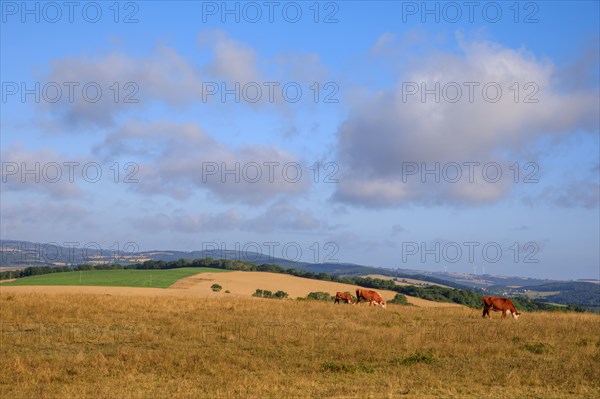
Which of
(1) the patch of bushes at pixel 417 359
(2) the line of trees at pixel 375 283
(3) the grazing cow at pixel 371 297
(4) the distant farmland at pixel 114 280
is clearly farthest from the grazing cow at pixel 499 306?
(4) the distant farmland at pixel 114 280

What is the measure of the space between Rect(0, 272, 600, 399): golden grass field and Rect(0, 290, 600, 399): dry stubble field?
0.18 feet

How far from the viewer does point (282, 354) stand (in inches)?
786

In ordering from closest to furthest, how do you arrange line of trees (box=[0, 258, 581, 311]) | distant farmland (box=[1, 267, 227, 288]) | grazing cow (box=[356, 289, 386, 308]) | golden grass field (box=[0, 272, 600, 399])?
1. golden grass field (box=[0, 272, 600, 399])
2. grazing cow (box=[356, 289, 386, 308])
3. distant farmland (box=[1, 267, 227, 288])
4. line of trees (box=[0, 258, 581, 311])

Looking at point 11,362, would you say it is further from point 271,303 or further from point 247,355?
point 271,303

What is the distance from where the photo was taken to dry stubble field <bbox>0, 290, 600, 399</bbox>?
48.6 feet

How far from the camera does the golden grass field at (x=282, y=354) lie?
1482 cm

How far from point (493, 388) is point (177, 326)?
1481 centimetres

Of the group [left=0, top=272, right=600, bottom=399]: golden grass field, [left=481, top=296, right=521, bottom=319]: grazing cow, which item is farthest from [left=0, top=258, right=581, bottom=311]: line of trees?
[left=0, top=272, right=600, bottom=399]: golden grass field

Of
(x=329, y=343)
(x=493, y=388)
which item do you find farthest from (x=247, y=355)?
(x=493, y=388)

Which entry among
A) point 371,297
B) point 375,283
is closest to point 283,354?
point 371,297

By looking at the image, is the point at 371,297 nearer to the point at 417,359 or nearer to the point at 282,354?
the point at 282,354

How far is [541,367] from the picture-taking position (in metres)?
18.2

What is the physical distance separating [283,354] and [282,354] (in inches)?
1.4

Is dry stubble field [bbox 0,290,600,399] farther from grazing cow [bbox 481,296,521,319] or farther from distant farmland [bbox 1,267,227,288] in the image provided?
distant farmland [bbox 1,267,227,288]
